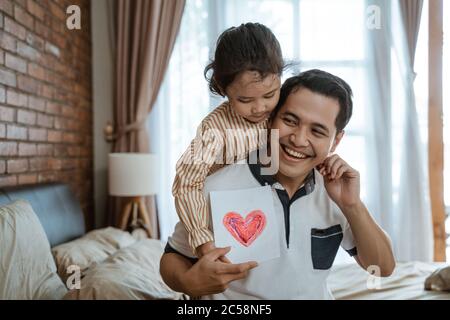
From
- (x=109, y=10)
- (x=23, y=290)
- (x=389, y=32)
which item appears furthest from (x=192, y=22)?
(x=23, y=290)

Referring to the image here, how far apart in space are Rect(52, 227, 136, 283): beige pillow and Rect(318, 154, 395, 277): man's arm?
958mm

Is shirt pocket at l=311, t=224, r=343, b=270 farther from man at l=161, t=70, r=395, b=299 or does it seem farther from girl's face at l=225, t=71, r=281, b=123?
girl's face at l=225, t=71, r=281, b=123

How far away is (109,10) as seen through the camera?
47.1 inches

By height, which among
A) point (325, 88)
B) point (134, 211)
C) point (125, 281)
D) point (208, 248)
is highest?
point (325, 88)

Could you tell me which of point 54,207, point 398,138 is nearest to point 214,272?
point 398,138

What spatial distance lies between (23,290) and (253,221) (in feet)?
2.57

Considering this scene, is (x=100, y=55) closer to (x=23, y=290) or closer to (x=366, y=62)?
(x=23, y=290)

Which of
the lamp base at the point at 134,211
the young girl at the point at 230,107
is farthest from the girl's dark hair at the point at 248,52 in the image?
the lamp base at the point at 134,211

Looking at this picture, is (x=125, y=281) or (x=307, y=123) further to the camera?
(x=125, y=281)

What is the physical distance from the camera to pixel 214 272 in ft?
1.89

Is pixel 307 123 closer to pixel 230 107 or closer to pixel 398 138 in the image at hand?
pixel 230 107

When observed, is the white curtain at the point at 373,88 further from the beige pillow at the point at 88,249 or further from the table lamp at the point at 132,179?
the table lamp at the point at 132,179

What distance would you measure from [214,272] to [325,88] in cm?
31

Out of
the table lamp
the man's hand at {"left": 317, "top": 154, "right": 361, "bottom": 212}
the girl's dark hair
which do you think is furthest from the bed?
the girl's dark hair
